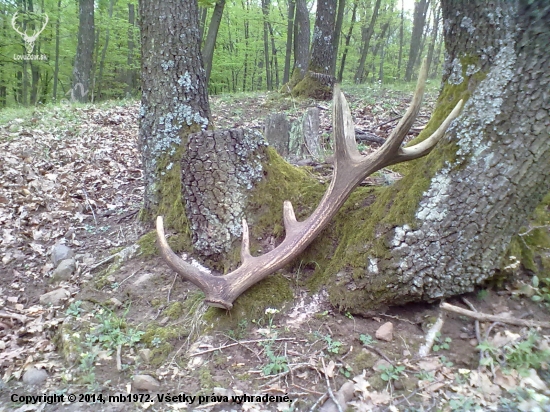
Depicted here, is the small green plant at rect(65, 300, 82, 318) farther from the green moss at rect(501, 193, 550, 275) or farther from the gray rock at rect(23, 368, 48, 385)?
the green moss at rect(501, 193, 550, 275)

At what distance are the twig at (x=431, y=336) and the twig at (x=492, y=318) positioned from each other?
96 mm


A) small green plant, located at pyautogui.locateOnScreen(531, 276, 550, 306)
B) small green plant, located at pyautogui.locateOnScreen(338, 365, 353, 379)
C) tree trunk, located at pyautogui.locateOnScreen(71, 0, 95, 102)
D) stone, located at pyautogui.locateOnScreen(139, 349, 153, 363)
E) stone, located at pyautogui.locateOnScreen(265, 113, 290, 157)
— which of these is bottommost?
stone, located at pyautogui.locateOnScreen(139, 349, 153, 363)

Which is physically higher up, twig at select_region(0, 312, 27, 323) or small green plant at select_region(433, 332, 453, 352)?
small green plant at select_region(433, 332, 453, 352)

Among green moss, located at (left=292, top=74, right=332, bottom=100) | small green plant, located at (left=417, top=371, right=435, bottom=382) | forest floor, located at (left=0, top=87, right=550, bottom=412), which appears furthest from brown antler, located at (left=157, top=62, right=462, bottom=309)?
green moss, located at (left=292, top=74, right=332, bottom=100)

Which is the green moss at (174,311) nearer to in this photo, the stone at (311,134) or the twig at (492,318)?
the twig at (492,318)

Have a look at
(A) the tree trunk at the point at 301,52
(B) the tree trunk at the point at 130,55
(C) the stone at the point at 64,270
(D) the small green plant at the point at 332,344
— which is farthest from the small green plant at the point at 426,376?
(B) the tree trunk at the point at 130,55

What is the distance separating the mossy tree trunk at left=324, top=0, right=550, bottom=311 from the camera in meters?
2.44

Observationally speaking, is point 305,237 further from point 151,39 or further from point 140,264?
point 151,39

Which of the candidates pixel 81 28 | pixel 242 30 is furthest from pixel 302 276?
pixel 242 30

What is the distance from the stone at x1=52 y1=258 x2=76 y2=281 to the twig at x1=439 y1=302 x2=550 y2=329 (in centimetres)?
356

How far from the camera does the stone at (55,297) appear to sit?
3.77 meters

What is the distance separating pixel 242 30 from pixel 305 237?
28.7 metres

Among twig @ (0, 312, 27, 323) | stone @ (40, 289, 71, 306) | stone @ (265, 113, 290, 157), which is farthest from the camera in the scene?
stone @ (265, 113, 290, 157)

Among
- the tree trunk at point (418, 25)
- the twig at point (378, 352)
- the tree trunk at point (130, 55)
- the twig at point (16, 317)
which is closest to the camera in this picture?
the twig at point (378, 352)
